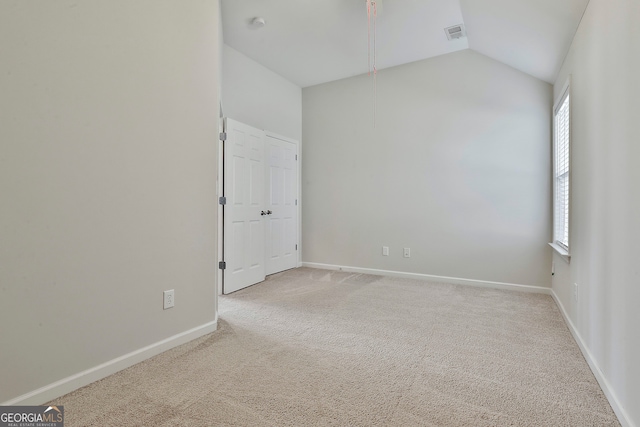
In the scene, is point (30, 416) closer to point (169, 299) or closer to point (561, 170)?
point (169, 299)

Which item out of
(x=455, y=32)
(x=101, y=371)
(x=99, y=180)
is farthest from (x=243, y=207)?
(x=455, y=32)

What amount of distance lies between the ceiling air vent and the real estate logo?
4.48 m

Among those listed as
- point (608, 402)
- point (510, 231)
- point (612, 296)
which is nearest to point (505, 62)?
point (510, 231)

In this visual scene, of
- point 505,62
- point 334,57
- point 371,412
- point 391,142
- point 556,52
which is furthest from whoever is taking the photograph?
point 391,142

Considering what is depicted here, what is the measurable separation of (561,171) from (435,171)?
1.40m

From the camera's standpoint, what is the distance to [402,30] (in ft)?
12.1

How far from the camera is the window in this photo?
120 inches

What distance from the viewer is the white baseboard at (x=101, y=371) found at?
5.19 feet

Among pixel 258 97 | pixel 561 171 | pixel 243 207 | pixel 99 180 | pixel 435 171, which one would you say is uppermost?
pixel 258 97

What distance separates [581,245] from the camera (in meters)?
2.33

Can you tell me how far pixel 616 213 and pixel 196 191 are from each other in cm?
253

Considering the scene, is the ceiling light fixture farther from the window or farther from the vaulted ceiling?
the window

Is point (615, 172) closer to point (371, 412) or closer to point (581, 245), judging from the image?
point (581, 245)

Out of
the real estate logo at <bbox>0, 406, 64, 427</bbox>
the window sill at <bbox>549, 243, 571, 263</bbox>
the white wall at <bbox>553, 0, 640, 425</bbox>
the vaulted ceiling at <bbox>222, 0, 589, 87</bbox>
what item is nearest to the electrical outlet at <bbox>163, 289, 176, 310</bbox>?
the real estate logo at <bbox>0, 406, 64, 427</bbox>
